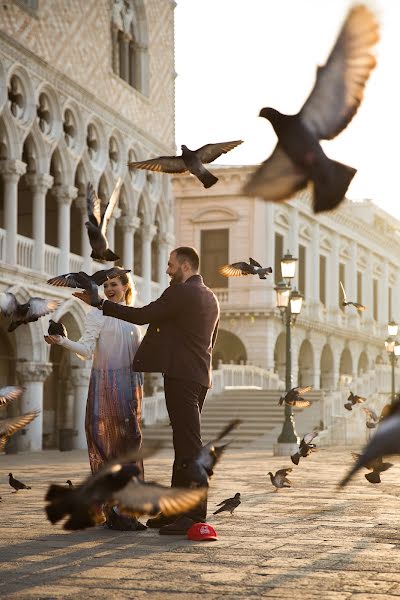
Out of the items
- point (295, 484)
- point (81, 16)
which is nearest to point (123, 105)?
point (81, 16)

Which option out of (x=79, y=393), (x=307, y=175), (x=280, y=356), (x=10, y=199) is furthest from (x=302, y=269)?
(x=307, y=175)

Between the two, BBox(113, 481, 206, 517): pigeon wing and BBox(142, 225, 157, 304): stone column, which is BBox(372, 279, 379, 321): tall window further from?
BBox(113, 481, 206, 517): pigeon wing

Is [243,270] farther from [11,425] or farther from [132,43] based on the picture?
[132,43]

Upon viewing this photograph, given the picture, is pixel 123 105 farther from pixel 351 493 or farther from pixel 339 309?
pixel 339 309

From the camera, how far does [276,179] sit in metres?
3.86

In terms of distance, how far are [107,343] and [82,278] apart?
1.51 m

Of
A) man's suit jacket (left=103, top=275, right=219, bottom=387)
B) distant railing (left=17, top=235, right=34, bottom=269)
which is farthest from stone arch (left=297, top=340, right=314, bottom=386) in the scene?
man's suit jacket (left=103, top=275, right=219, bottom=387)

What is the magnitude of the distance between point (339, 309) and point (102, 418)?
40157 mm

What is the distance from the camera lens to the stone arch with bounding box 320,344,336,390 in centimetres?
4541

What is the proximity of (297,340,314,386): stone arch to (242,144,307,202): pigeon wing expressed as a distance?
39.0 metres

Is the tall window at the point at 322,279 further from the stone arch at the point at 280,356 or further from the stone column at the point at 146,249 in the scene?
the stone column at the point at 146,249

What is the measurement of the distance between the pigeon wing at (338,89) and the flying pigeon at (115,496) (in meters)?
1.65

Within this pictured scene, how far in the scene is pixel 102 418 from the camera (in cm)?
689

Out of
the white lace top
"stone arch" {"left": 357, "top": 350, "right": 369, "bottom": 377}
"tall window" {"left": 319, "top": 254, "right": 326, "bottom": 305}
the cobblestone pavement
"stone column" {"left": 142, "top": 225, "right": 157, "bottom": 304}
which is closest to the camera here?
the cobblestone pavement
